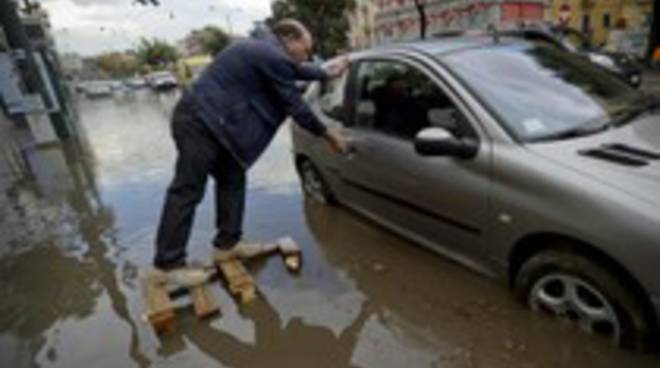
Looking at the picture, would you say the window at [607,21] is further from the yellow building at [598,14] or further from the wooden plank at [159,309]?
the wooden plank at [159,309]

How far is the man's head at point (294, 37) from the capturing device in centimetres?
317

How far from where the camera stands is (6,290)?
375 cm

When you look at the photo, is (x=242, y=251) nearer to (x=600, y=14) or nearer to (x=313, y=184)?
(x=313, y=184)

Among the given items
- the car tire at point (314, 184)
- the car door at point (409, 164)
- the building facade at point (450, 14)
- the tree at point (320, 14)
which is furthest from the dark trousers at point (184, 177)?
the tree at point (320, 14)

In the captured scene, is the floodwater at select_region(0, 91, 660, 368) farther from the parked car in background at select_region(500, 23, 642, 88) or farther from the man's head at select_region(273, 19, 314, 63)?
the parked car in background at select_region(500, 23, 642, 88)

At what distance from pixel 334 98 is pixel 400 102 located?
2.84 feet

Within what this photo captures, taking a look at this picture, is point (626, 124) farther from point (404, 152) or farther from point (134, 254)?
point (134, 254)

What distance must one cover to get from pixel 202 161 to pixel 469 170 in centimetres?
169

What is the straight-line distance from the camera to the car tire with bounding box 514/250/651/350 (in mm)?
2123

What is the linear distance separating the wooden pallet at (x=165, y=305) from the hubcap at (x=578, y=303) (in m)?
1.99

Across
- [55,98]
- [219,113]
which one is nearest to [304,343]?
[219,113]

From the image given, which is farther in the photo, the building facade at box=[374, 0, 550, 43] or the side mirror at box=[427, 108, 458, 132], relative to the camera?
the building facade at box=[374, 0, 550, 43]

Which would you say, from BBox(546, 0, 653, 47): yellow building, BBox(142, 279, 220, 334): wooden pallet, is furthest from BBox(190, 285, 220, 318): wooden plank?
BBox(546, 0, 653, 47): yellow building

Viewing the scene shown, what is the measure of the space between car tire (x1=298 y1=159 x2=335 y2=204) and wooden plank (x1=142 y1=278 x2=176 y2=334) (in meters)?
1.86
